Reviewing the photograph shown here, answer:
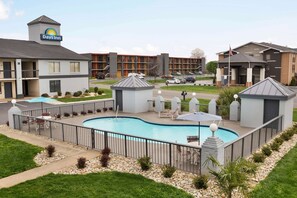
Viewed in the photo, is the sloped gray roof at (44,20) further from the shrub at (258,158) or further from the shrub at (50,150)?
the shrub at (258,158)

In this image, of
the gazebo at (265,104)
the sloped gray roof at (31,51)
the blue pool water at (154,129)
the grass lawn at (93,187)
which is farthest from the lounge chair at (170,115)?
the sloped gray roof at (31,51)

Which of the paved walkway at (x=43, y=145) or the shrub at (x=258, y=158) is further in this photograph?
the shrub at (x=258, y=158)

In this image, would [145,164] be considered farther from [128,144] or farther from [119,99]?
[119,99]

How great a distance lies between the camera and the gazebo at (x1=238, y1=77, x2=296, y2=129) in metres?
19.0

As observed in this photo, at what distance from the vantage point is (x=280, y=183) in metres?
10.4

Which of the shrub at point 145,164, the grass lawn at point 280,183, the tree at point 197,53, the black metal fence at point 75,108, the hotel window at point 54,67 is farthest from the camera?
the tree at point 197,53

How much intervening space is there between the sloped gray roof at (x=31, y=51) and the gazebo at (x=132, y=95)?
18240 millimetres

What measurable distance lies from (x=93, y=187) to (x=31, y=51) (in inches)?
1469

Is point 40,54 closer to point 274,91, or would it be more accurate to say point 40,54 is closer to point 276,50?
point 274,91

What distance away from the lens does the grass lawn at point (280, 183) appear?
31.4 ft

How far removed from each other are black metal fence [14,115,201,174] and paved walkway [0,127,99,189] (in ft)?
1.84

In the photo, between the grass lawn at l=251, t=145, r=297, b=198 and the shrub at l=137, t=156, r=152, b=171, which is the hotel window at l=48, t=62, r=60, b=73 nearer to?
the shrub at l=137, t=156, r=152, b=171

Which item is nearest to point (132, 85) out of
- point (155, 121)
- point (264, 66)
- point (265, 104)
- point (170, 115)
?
point (170, 115)

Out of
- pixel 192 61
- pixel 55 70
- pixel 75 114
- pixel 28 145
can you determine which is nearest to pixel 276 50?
pixel 55 70
